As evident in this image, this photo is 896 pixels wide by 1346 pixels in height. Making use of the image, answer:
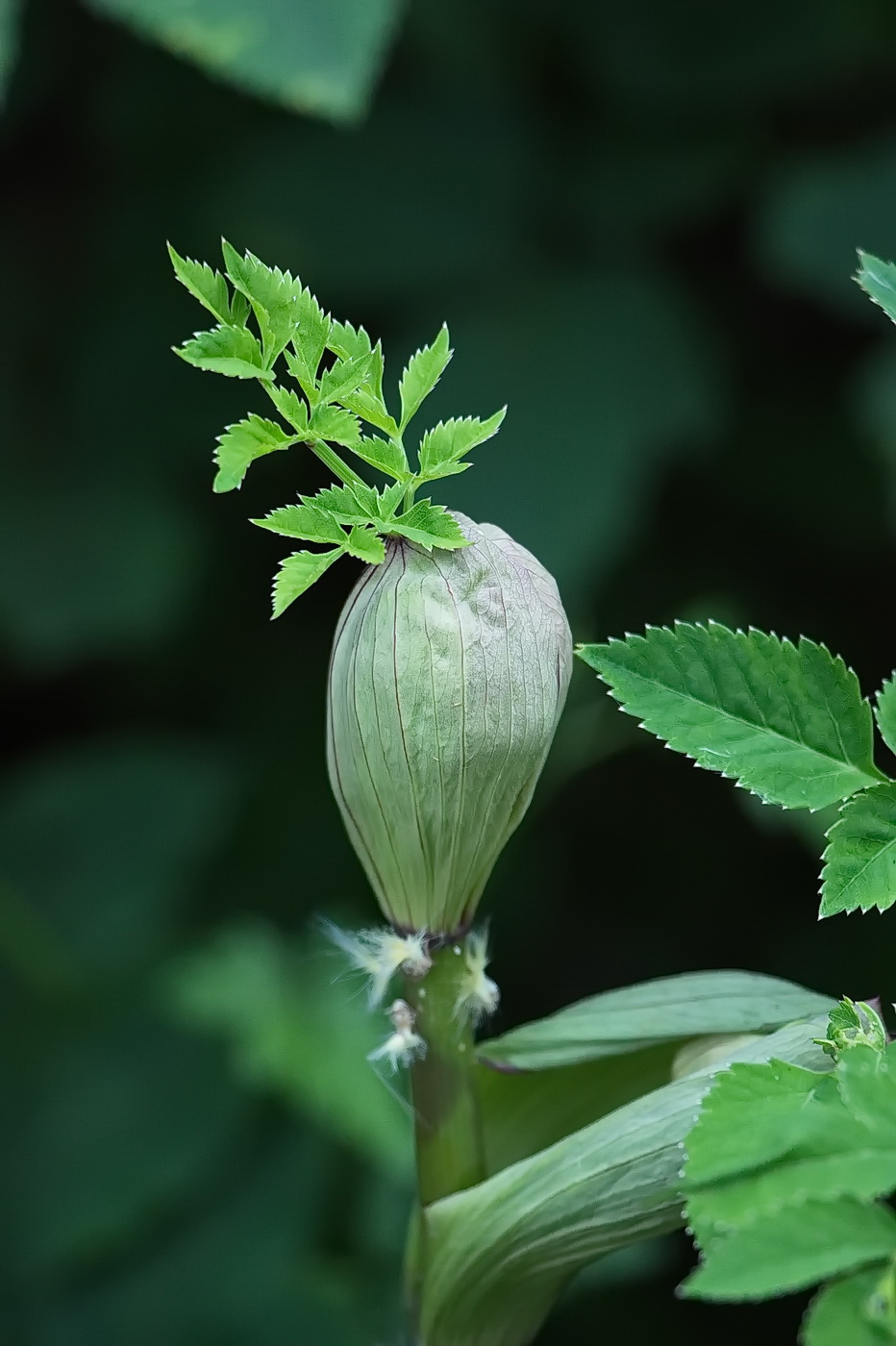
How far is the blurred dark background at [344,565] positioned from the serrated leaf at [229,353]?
1.27 m

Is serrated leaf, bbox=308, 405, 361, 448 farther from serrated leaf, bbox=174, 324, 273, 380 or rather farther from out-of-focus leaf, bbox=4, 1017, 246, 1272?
out-of-focus leaf, bbox=4, 1017, 246, 1272

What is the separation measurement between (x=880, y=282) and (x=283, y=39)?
92 cm

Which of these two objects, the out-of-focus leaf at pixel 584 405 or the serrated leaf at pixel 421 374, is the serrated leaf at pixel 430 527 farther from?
the out-of-focus leaf at pixel 584 405

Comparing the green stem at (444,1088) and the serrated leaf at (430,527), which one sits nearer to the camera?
the serrated leaf at (430,527)

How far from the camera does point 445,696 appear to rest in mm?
676

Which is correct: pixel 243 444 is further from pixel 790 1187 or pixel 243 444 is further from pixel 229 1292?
pixel 229 1292

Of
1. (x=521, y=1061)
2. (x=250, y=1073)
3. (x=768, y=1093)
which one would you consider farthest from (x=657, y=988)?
(x=250, y=1073)

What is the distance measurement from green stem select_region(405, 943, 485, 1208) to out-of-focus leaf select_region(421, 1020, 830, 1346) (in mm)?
16

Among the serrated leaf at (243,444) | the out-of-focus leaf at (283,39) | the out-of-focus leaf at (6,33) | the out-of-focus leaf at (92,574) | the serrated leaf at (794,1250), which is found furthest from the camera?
the out-of-focus leaf at (92,574)

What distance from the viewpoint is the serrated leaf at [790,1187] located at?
501mm

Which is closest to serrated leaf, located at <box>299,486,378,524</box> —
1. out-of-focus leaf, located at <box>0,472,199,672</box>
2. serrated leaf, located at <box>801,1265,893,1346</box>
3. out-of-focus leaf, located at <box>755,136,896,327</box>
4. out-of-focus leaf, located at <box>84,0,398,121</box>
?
serrated leaf, located at <box>801,1265,893,1346</box>

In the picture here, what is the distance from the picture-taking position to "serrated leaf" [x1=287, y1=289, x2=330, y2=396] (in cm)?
62

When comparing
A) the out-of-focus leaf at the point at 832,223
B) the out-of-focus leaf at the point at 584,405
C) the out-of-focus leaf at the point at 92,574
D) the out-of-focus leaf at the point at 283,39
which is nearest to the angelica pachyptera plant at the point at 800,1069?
the out-of-focus leaf at the point at 283,39

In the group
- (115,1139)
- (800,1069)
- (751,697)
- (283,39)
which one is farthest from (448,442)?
(115,1139)
